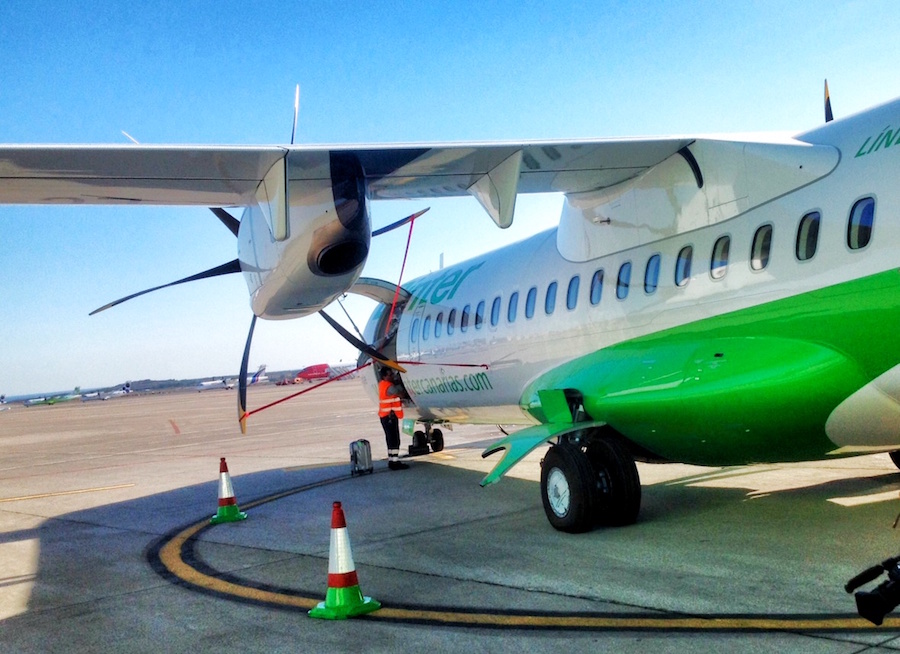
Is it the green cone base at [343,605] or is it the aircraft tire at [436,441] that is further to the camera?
the aircraft tire at [436,441]

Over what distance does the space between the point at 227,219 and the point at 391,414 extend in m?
5.18

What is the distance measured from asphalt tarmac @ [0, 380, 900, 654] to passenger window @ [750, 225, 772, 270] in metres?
2.44

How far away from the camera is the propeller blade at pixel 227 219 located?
36.8 feet

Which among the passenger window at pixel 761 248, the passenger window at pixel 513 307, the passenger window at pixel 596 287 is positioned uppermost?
the passenger window at pixel 513 307

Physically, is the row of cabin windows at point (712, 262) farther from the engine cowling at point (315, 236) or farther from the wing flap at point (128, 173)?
the wing flap at point (128, 173)

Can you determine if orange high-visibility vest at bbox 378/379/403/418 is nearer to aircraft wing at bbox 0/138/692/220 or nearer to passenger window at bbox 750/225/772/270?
aircraft wing at bbox 0/138/692/220

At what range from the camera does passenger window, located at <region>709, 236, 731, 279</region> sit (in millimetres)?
7699

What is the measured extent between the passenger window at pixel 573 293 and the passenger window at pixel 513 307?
1.33 m

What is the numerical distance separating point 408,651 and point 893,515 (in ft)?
17.9

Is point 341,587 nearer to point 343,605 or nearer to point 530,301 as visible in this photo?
point 343,605

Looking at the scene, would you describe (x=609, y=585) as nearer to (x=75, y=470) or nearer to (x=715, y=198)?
(x=715, y=198)

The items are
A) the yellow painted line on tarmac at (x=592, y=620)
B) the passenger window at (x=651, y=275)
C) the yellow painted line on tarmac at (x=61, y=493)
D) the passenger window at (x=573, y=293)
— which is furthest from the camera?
the yellow painted line on tarmac at (x=61, y=493)

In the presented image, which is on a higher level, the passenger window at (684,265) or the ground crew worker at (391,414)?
the passenger window at (684,265)

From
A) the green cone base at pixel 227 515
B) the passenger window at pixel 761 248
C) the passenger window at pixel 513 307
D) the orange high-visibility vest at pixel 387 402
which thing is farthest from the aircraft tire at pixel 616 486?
the orange high-visibility vest at pixel 387 402
